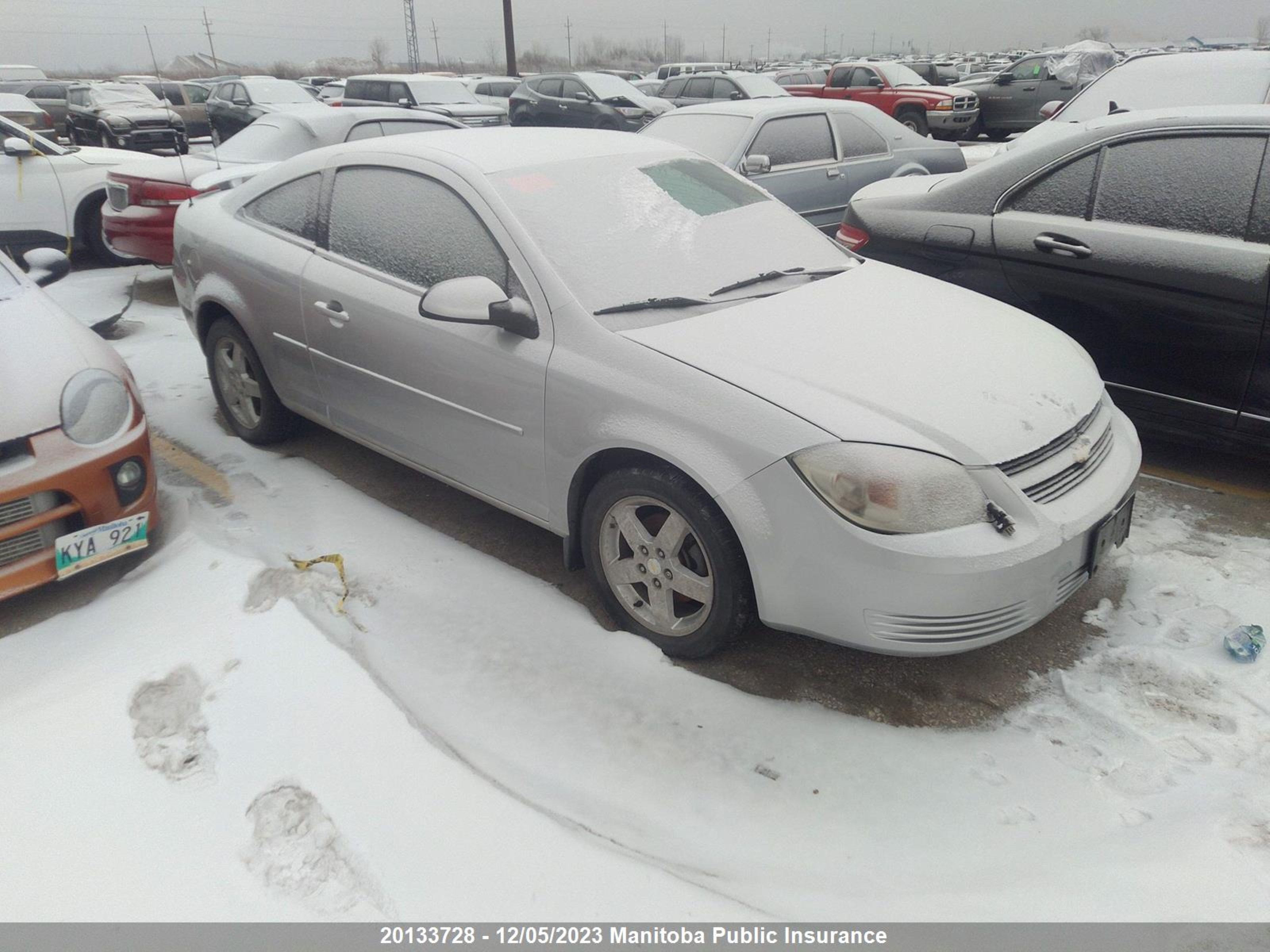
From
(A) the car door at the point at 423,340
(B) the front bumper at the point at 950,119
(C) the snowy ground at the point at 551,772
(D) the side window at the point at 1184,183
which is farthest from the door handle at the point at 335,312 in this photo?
(B) the front bumper at the point at 950,119

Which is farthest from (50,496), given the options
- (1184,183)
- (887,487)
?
(1184,183)

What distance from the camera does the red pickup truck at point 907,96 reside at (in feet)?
56.0

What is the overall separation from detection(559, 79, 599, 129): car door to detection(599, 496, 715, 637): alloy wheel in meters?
14.8

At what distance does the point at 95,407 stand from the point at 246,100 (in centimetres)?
1429

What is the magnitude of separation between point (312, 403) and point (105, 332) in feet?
10.2

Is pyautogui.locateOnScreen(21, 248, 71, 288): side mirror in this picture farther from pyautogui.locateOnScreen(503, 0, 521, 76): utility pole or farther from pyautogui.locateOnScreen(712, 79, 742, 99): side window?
pyautogui.locateOnScreen(503, 0, 521, 76): utility pole

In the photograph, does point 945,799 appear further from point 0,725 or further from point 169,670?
point 0,725

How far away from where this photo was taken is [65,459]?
10.3 ft

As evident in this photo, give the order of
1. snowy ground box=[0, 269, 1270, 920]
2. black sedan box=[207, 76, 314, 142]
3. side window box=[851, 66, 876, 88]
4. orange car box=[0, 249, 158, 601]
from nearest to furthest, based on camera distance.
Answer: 1. snowy ground box=[0, 269, 1270, 920]
2. orange car box=[0, 249, 158, 601]
3. black sedan box=[207, 76, 314, 142]
4. side window box=[851, 66, 876, 88]

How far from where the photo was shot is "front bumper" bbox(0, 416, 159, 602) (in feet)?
9.90

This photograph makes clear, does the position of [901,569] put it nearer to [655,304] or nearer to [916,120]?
[655,304]

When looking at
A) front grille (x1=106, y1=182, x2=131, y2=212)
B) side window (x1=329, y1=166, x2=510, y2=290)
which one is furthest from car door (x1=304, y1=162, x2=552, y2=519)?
front grille (x1=106, y1=182, x2=131, y2=212)

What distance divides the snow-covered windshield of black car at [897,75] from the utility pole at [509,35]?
1621 centimetres

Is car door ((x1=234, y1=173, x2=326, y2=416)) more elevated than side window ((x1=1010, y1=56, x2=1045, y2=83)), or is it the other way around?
car door ((x1=234, y1=173, x2=326, y2=416))
